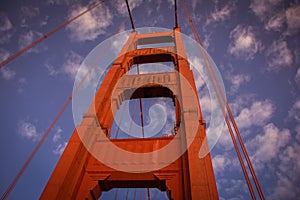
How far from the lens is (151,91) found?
27.6 feet

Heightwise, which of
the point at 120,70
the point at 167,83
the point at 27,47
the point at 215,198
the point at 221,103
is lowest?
the point at 215,198

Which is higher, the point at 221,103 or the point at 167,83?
the point at 167,83

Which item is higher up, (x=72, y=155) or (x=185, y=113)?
(x=185, y=113)

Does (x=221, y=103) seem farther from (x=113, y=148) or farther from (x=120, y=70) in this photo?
(x=120, y=70)

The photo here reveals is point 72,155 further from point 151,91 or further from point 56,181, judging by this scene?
point 151,91

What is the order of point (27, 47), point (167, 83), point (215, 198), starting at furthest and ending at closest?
point (167, 83), point (27, 47), point (215, 198)

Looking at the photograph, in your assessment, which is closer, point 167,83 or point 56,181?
point 56,181

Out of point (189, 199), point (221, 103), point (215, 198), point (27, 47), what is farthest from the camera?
point (221, 103)

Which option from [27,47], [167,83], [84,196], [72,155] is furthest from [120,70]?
[84,196]

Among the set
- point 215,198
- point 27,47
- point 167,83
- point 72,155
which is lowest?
point 215,198

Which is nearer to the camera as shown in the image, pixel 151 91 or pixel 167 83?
pixel 167 83

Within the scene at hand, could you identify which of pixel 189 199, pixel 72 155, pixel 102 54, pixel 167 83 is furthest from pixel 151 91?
pixel 189 199

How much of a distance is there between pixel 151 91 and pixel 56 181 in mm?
5232

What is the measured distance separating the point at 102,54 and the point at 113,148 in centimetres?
467
